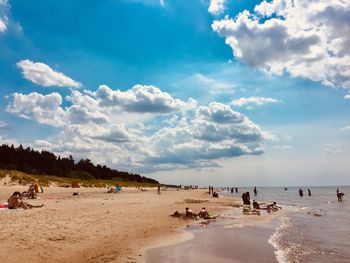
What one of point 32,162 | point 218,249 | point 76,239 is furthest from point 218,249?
point 32,162

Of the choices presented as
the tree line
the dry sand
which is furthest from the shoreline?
the tree line

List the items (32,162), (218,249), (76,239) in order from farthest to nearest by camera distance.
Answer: (32,162), (218,249), (76,239)

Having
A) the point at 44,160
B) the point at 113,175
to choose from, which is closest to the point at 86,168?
the point at 113,175

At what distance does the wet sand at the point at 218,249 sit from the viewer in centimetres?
1224

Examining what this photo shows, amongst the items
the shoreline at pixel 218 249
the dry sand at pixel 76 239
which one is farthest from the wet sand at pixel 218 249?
the dry sand at pixel 76 239

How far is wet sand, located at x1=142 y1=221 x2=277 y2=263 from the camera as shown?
12.2m

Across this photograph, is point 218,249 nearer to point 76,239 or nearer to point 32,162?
point 76,239

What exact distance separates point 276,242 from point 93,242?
354 inches

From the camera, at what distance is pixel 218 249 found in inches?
559

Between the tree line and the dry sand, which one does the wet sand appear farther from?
the tree line

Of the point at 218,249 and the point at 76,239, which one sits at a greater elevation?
the point at 76,239

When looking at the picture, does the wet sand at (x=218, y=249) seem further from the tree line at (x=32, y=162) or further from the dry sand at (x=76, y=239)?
the tree line at (x=32, y=162)

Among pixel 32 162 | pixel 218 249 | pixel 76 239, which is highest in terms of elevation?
pixel 32 162

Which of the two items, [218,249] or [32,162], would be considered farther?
[32,162]
